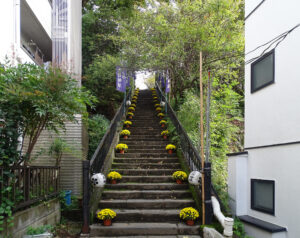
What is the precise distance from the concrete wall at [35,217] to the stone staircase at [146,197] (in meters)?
1.08

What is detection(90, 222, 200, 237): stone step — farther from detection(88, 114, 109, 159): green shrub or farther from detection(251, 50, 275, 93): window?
detection(88, 114, 109, 159): green shrub

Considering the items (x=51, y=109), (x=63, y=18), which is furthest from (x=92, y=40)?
(x=51, y=109)

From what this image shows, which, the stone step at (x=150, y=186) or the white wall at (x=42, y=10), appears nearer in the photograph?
the stone step at (x=150, y=186)

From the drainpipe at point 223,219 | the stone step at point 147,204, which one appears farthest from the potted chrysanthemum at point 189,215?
the stone step at point 147,204

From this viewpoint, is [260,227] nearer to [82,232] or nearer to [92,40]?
[82,232]

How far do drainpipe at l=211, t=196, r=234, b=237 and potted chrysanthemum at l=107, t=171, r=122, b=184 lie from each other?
2.76 meters

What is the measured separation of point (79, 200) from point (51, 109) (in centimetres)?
372

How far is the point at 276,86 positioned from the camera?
18.6ft

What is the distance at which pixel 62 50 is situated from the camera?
31.6ft

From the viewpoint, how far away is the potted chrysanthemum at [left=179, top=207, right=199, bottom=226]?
19.4 feet

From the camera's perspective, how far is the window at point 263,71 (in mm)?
5915

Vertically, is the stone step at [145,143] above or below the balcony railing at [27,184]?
above

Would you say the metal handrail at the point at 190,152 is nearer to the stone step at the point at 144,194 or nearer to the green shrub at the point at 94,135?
the stone step at the point at 144,194

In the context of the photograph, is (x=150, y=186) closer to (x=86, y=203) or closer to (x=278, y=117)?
(x=86, y=203)
